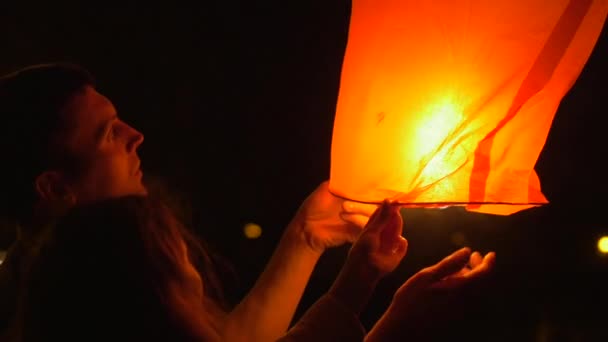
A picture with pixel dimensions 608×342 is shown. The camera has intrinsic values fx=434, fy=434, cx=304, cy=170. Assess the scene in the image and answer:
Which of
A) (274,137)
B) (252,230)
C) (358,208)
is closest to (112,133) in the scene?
(358,208)

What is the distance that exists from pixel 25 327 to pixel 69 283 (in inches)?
7.6

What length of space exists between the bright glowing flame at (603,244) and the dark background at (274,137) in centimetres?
2

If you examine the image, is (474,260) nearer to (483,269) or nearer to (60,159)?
(483,269)

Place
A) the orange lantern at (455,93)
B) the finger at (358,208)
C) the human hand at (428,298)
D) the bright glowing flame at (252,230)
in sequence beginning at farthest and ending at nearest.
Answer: the bright glowing flame at (252,230)
the finger at (358,208)
the human hand at (428,298)
the orange lantern at (455,93)

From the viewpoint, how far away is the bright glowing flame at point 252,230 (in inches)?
89.5

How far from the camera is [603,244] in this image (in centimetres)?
197

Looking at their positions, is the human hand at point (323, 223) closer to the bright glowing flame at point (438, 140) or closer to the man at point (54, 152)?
the man at point (54, 152)

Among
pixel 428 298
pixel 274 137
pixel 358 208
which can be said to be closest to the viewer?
pixel 428 298

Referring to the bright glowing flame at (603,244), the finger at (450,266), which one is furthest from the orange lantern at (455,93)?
the bright glowing flame at (603,244)

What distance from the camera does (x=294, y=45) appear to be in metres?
2.06

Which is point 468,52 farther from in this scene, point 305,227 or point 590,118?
point 590,118

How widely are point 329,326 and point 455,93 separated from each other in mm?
542

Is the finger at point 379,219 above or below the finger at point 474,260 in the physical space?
above

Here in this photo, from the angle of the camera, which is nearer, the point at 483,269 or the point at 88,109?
the point at 483,269
